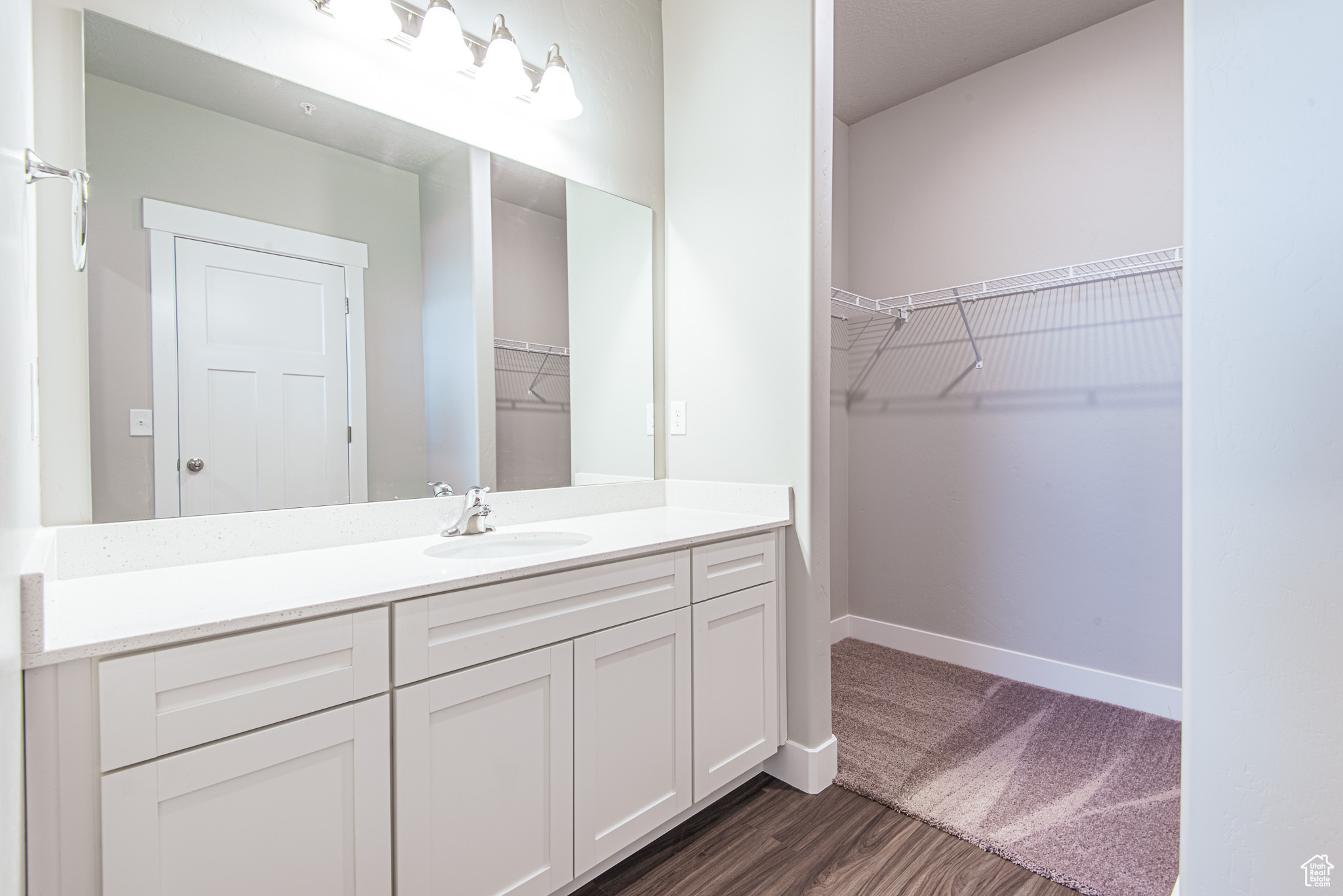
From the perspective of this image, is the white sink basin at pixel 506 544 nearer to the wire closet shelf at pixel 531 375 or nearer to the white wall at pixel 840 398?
the wire closet shelf at pixel 531 375

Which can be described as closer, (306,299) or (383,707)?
(383,707)

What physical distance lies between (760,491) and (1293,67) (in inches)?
55.3

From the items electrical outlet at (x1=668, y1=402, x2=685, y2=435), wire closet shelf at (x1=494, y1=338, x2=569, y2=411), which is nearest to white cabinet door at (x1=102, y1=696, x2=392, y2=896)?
wire closet shelf at (x1=494, y1=338, x2=569, y2=411)

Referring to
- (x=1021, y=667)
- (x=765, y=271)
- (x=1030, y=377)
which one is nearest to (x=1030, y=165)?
(x=1030, y=377)

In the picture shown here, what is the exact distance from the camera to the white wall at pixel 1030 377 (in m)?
2.27

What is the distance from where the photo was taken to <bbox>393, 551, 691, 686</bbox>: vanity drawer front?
1078 mm

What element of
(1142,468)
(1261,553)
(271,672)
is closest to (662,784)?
(271,672)

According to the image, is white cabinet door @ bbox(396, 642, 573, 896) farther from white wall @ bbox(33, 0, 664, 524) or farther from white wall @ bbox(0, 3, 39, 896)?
white wall @ bbox(33, 0, 664, 524)

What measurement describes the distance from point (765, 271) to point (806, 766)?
4.91 ft

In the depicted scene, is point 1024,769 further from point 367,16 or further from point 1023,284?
point 367,16

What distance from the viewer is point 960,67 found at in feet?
8.63

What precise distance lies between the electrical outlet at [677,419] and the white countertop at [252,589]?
62 cm

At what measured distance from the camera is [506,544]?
1.67 m

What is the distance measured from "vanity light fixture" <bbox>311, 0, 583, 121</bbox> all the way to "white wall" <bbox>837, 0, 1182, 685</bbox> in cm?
177
